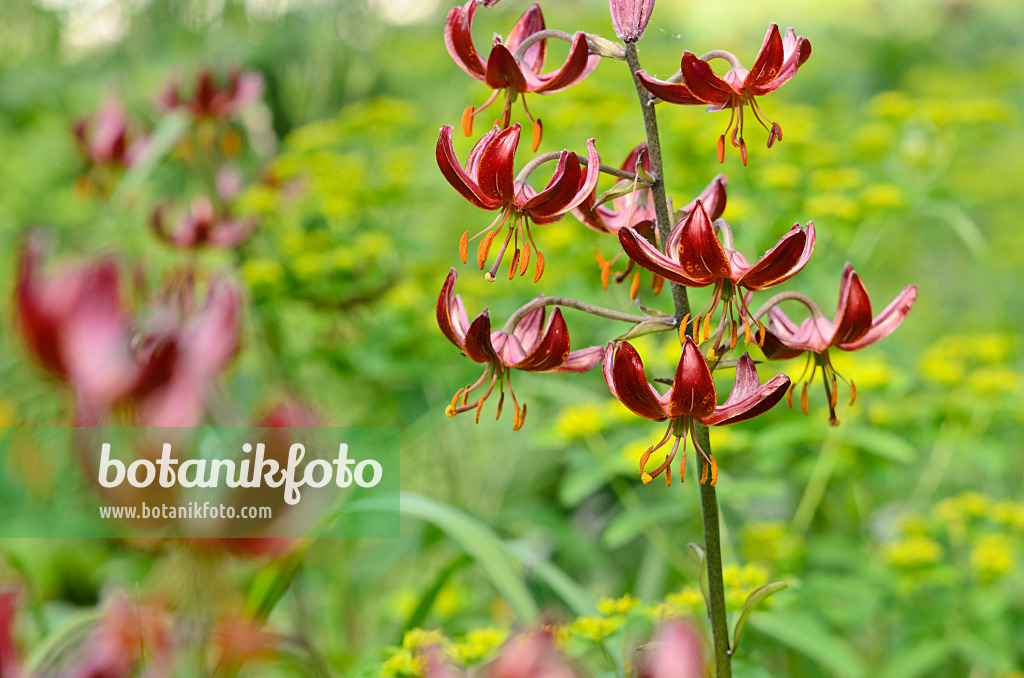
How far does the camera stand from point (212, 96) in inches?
70.9

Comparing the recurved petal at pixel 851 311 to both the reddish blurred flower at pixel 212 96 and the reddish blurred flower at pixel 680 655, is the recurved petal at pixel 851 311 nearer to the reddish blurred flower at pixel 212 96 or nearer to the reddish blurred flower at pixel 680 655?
the reddish blurred flower at pixel 680 655

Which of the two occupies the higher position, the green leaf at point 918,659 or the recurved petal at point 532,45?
the recurved petal at point 532,45

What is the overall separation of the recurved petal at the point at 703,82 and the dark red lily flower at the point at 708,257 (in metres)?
0.08

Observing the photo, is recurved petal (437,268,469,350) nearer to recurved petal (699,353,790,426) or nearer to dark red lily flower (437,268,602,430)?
dark red lily flower (437,268,602,430)

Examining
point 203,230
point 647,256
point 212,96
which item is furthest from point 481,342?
point 212,96

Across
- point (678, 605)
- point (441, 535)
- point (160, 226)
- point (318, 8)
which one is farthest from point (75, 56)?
point (678, 605)

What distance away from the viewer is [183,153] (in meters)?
1.89

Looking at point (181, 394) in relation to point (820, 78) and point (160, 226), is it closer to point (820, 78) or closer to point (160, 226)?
point (160, 226)

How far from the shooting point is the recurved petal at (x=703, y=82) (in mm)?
480

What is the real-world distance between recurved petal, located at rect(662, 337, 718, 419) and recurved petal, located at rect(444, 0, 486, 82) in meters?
0.24

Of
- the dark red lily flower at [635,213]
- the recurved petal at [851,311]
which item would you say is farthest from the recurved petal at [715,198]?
the recurved petal at [851,311]

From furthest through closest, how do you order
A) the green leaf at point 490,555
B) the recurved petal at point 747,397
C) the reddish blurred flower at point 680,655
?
the green leaf at point 490,555 < the recurved petal at point 747,397 < the reddish blurred flower at point 680,655

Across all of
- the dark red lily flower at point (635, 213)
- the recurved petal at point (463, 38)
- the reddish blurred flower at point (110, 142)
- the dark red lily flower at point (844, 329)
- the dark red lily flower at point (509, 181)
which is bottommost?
the dark red lily flower at point (844, 329)

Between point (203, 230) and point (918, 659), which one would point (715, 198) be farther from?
point (203, 230)
